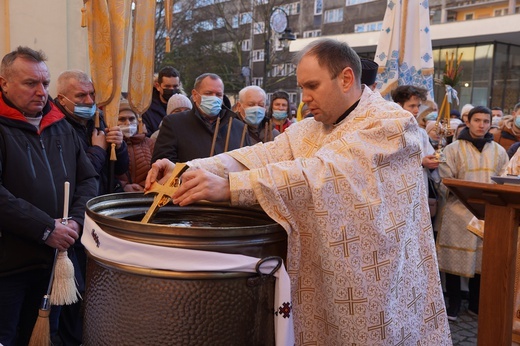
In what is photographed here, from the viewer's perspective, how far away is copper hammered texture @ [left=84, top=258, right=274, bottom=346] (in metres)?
1.72

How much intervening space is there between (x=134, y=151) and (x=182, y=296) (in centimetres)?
281

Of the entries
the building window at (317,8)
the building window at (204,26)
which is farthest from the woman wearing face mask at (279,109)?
the building window at (317,8)

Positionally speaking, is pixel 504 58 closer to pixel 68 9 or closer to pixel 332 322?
pixel 68 9

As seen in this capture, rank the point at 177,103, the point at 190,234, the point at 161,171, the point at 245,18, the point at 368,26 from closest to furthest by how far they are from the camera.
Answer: the point at 190,234, the point at 161,171, the point at 177,103, the point at 368,26, the point at 245,18

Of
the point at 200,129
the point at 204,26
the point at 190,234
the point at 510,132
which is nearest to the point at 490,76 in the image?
the point at 510,132

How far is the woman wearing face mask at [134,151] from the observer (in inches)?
168

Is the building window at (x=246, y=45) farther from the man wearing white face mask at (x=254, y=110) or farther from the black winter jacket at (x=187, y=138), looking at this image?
the black winter jacket at (x=187, y=138)

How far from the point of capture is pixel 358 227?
1.96m

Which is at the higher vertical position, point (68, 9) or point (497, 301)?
point (68, 9)

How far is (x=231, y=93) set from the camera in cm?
2480

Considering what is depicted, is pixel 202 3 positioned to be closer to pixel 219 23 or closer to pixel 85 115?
pixel 219 23

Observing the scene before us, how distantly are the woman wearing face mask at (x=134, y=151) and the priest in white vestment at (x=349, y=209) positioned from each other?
2.13 metres

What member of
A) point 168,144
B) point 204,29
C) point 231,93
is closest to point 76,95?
point 168,144

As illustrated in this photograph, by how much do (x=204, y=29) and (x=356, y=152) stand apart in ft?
83.1
